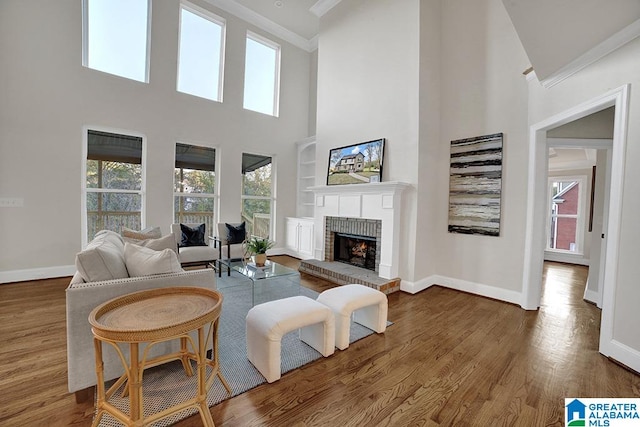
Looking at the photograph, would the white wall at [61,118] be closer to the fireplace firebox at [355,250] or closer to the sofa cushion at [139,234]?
the sofa cushion at [139,234]

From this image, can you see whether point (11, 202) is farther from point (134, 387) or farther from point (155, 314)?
point (134, 387)

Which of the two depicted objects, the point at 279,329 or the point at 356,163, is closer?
the point at 279,329

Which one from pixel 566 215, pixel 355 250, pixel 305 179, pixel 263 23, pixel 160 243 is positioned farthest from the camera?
pixel 305 179

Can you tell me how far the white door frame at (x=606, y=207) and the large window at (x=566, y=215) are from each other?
4.53m

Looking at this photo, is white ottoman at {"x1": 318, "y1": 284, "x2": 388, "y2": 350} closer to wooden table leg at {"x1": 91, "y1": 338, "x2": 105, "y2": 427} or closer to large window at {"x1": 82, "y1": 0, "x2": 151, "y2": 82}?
A: wooden table leg at {"x1": 91, "y1": 338, "x2": 105, "y2": 427}

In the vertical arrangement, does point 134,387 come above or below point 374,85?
below

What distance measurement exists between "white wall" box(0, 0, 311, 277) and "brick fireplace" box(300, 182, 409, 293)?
2.77 metres

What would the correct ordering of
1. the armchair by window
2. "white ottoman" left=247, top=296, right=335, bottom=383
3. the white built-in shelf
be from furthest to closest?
the white built-in shelf < the armchair by window < "white ottoman" left=247, top=296, right=335, bottom=383

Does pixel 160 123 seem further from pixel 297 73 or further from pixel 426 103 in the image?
pixel 426 103

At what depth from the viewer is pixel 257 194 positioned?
20.7ft

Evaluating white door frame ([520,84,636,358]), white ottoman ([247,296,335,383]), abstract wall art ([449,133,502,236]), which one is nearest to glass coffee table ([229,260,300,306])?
white ottoman ([247,296,335,383])

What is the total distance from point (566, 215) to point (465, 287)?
501cm

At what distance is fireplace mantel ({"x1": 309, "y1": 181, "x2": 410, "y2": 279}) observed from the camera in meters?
3.96

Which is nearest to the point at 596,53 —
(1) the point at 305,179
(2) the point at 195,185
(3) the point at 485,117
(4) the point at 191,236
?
(3) the point at 485,117
